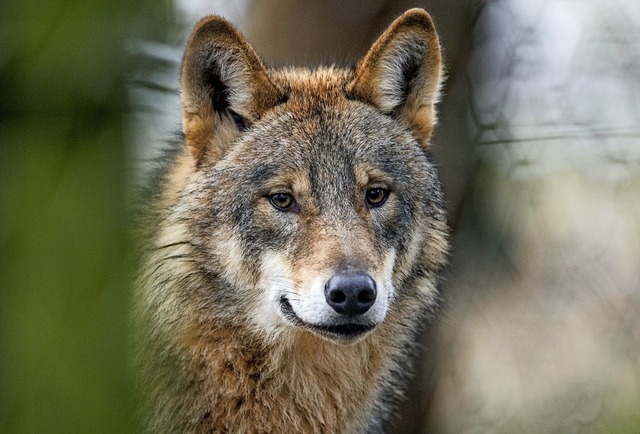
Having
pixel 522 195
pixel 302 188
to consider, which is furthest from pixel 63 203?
pixel 522 195

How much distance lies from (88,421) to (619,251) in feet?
12.4

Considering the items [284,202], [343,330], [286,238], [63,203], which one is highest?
[63,203]

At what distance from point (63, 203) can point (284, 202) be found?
6.36ft

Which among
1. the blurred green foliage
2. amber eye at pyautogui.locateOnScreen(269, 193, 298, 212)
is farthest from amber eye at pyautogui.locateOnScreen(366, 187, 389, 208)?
the blurred green foliage

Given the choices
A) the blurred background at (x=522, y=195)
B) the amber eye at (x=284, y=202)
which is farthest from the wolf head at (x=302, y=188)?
the blurred background at (x=522, y=195)

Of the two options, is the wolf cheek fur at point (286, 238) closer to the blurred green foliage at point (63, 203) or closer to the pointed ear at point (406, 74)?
the pointed ear at point (406, 74)

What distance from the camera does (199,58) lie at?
2.71 m

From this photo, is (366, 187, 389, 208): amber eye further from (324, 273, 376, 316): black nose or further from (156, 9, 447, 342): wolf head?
(324, 273, 376, 316): black nose

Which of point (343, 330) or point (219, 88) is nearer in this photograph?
point (343, 330)

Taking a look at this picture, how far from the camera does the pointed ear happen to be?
2.91m

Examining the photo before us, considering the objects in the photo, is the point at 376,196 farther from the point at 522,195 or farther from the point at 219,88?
the point at 522,195

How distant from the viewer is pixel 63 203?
79cm

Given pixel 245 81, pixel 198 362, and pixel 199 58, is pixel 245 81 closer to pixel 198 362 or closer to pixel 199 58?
pixel 199 58

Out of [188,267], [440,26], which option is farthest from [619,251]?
[188,267]
